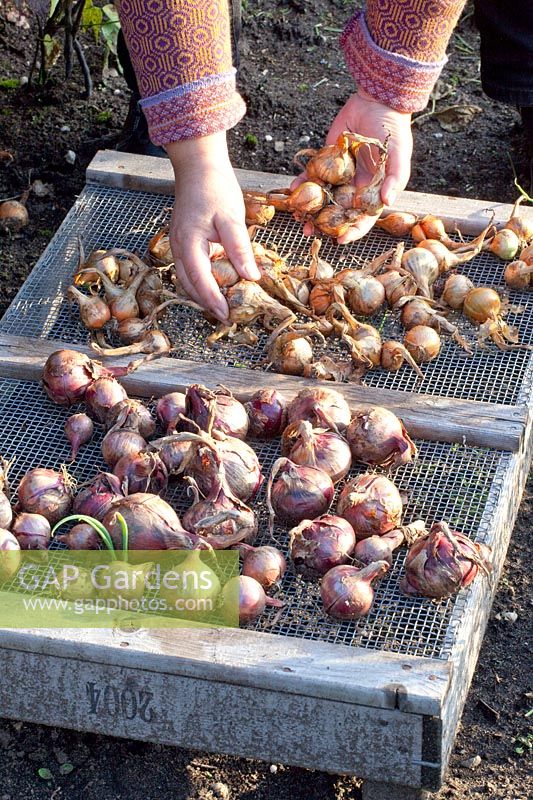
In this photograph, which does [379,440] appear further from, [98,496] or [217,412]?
[98,496]

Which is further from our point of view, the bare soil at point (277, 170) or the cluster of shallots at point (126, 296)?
the cluster of shallots at point (126, 296)

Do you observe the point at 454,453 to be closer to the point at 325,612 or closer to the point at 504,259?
the point at 325,612

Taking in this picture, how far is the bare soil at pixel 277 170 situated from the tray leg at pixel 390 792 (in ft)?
0.51

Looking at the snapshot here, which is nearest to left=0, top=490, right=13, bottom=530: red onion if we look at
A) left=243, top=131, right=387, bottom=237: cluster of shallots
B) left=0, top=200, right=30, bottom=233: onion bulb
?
left=243, top=131, right=387, bottom=237: cluster of shallots

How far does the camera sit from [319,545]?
1.73 m

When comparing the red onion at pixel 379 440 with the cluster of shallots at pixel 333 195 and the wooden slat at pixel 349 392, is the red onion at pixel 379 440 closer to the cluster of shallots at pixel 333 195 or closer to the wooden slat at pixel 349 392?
the wooden slat at pixel 349 392

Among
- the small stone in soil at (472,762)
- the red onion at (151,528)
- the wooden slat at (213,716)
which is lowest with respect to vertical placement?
the small stone in soil at (472,762)

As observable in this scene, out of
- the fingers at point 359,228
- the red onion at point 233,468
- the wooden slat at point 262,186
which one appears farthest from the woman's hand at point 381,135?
the red onion at point 233,468

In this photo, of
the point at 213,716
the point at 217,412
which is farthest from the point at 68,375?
the point at 213,716

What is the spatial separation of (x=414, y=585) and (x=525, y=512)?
74cm

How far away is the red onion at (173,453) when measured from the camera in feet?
6.17

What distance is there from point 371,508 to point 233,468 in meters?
0.25

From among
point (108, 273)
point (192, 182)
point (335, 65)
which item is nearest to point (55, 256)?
point (108, 273)

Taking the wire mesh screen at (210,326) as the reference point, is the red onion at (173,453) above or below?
above
